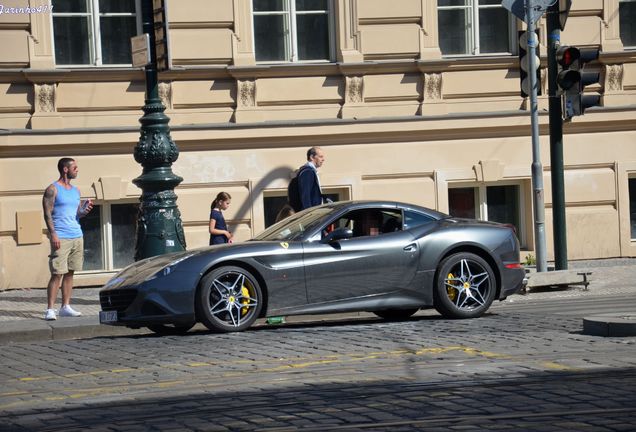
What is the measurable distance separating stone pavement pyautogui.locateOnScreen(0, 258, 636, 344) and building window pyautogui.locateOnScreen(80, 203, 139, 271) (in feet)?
2.03

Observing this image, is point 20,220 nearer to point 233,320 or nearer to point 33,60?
point 33,60

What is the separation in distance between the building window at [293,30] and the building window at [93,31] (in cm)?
196

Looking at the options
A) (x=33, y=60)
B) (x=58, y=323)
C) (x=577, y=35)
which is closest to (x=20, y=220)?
(x=33, y=60)

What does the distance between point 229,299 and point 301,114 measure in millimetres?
8232

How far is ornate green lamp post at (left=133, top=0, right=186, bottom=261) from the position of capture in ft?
49.7

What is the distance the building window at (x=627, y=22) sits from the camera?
21391 mm

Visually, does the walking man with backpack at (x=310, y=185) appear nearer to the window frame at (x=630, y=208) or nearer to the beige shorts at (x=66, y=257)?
the beige shorts at (x=66, y=257)

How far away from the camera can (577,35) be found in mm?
21188

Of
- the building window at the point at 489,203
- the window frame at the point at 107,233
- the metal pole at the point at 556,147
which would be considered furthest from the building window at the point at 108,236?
the metal pole at the point at 556,147

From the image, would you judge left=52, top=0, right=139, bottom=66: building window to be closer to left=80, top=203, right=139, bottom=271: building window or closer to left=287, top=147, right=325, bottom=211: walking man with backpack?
left=80, top=203, right=139, bottom=271: building window

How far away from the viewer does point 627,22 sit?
21.4m

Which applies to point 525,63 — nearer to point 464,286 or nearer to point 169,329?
point 464,286

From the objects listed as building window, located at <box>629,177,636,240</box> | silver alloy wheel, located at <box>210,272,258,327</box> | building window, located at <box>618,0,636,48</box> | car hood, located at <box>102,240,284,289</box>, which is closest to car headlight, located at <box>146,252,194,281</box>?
car hood, located at <box>102,240,284,289</box>

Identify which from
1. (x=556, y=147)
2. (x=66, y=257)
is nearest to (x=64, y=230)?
(x=66, y=257)
